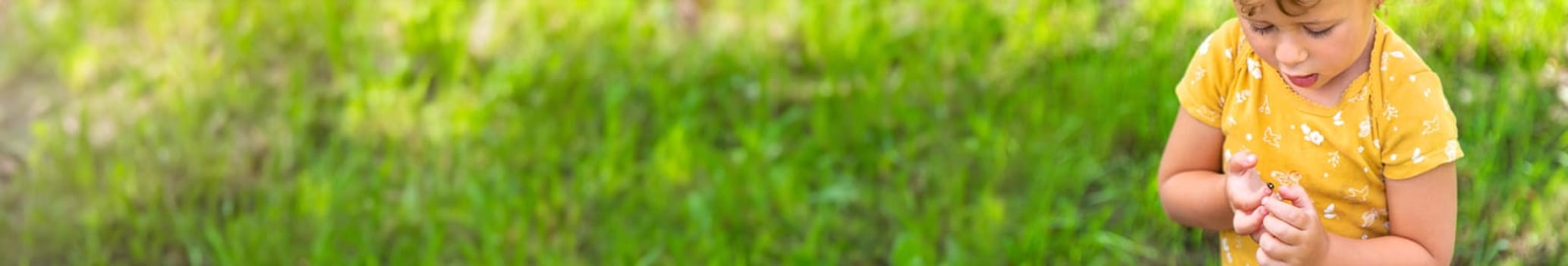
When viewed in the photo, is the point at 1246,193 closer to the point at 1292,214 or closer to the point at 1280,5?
the point at 1292,214

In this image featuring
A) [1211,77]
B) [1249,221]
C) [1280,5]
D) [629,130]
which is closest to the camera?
[1280,5]

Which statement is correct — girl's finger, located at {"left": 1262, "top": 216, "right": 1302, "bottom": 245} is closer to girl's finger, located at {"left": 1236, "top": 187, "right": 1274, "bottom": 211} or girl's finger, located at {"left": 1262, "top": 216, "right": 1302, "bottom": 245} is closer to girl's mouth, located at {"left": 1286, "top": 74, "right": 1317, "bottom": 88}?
girl's finger, located at {"left": 1236, "top": 187, "right": 1274, "bottom": 211}

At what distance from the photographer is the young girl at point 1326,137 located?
1468mm

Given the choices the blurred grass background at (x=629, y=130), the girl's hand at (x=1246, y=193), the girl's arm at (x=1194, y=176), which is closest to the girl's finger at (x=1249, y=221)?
the girl's hand at (x=1246, y=193)

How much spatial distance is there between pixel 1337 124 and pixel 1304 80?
6cm

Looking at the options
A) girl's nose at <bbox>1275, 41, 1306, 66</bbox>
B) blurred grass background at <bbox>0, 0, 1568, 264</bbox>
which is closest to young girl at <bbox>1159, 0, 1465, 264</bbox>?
girl's nose at <bbox>1275, 41, 1306, 66</bbox>

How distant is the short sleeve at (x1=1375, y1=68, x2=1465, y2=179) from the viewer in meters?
1.48

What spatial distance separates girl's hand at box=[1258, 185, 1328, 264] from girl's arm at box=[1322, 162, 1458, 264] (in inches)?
1.6

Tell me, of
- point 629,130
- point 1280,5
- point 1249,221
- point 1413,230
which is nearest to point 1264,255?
point 1249,221

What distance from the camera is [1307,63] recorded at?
4.82 ft

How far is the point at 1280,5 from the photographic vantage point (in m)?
1.43

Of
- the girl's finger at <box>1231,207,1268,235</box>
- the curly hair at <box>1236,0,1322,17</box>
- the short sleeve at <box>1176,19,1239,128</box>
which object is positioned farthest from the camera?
the short sleeve at <box>1176,19,1239,128</box>

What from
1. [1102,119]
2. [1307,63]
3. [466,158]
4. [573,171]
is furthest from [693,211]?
[1307,63]

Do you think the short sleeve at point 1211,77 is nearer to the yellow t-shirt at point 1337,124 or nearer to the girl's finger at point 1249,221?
the yellow t-shirt at point 1337,124
